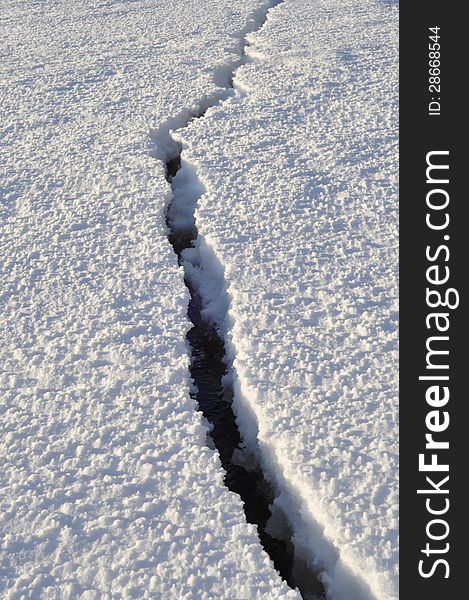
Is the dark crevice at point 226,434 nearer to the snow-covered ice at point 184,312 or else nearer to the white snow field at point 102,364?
the snow-covered ice at point 184,312

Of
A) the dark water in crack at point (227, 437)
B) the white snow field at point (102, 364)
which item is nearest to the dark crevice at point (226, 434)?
the dark water in crack at point (227, 437)

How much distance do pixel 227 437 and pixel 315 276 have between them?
1136 millimetres

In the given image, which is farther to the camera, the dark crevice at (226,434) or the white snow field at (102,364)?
the dark crevice at (226,434)

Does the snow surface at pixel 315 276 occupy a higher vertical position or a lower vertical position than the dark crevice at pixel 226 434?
higher

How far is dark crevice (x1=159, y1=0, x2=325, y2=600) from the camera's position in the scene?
9.53 feet

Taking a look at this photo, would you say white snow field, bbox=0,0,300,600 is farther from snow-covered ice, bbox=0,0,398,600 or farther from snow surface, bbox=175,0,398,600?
snow surface, bbox=175,0,398,600

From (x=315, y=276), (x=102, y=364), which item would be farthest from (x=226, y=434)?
(x=315, y=276)

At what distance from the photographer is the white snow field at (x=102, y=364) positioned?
2676mm

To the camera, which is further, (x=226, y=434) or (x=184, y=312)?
(x=184, y=312)

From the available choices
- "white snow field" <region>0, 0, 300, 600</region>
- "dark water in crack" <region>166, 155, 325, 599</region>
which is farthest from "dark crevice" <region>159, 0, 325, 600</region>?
"white snow field" <region>0, 0, 300, 600</region>

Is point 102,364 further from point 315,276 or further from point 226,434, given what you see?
point 315,276

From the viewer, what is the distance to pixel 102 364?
3.52m

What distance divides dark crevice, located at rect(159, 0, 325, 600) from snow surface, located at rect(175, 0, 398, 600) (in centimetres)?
10

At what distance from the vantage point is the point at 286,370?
3406 mm
